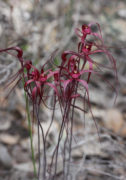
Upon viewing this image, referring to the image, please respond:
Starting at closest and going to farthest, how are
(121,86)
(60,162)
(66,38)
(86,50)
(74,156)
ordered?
(86,50) < (60,162) < (74,156) < (66,38) < (121,86)

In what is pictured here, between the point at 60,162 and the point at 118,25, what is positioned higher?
the point at 118,25

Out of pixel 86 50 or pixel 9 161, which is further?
pixel 9 161

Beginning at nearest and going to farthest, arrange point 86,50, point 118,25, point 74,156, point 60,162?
point 86,50, point 60,162, point 74,156, point 118,25

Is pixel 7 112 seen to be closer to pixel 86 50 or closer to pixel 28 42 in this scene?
pixel 28 42

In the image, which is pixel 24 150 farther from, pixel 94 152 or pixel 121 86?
pixel 121 86

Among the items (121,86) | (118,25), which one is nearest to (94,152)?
(121,86)

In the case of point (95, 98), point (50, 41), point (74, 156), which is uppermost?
point (50, 41)

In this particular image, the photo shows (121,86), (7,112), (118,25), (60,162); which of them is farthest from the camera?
(118,25)

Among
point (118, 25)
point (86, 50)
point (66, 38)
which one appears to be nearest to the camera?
point (86, 50)

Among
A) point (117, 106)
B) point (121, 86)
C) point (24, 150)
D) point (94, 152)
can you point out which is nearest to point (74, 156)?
point (94, 152)
